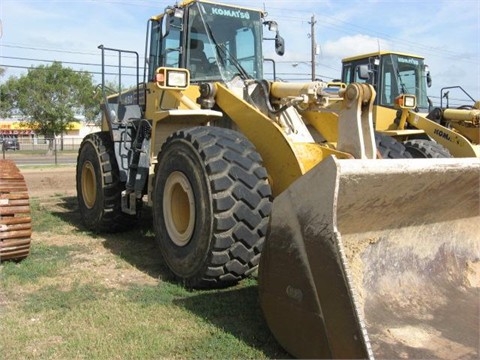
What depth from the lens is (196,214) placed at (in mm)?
4512

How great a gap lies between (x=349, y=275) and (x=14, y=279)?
3.43 meters

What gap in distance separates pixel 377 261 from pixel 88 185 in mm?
5142

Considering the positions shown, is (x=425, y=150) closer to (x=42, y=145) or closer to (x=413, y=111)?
(x=413, y=111)

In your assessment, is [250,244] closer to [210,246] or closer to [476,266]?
[210,246]

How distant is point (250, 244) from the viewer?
429 cm

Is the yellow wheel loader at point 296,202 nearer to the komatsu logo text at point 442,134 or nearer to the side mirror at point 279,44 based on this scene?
the side mirror at point 279,44

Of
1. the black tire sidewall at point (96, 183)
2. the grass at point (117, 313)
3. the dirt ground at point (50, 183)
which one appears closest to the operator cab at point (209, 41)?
the black tire sidewall at point (96, 183)

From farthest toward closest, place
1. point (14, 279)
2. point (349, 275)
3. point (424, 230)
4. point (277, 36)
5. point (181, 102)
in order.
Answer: point (277, 36) < point (181, 102) < point (14, 279) < point (424, 230) < point (349, 275)

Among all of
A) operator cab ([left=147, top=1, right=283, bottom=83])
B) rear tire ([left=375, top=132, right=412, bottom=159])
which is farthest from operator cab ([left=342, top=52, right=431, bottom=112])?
rear tire ([left=375, top=132, right=412, bottom=159])

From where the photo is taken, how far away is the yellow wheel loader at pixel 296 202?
310 centimetres

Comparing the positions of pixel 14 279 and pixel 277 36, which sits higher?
pixel 277 36

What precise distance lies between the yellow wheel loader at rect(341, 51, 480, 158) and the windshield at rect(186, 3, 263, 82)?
305 cm

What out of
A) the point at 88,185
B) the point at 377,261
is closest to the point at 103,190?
the point at 88,185

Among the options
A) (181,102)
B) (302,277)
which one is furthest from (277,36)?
(302,277)
